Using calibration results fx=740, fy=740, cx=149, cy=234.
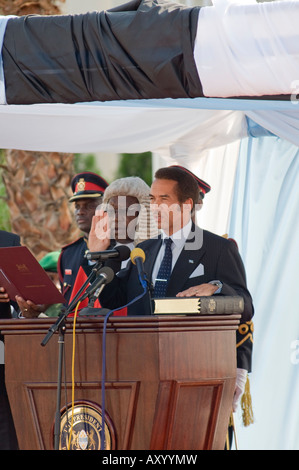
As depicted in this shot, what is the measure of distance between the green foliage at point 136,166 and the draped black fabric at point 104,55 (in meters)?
8.64

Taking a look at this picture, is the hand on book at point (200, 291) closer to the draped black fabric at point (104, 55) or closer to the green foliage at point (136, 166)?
the draped black fabric at point (104, 55)

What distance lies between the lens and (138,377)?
2871mm

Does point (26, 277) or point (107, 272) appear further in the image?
point (26, 277)

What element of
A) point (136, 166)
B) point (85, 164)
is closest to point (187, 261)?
point (136, 166)

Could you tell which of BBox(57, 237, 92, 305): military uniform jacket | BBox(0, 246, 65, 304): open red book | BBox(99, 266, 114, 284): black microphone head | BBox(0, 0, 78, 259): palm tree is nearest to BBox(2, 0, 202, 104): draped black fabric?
BBox(0, 246, 65, 304): open red book

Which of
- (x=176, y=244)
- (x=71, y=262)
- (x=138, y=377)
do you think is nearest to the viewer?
(x=138, y=377)

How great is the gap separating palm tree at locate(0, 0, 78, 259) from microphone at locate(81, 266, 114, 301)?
4617 millimetres

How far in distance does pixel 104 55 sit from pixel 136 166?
8879mm

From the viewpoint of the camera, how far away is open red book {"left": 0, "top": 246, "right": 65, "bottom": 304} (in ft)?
11.0

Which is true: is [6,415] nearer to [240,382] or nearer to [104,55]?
[240,382]

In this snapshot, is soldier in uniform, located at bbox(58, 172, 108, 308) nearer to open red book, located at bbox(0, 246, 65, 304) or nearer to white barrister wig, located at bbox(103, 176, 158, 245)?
white barrister wig, located at bbox(103, 176, 158, 245)

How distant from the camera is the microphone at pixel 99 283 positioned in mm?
2887

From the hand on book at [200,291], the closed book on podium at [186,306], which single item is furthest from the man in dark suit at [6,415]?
the closed book on podium at [186,306]
